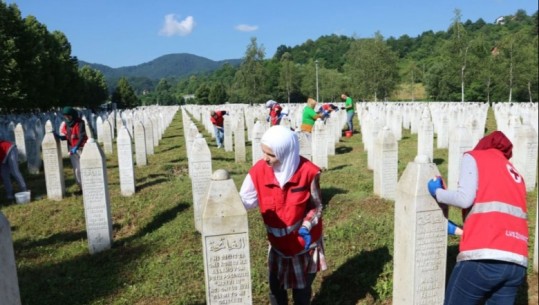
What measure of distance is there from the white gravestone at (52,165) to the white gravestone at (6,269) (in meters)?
7.03

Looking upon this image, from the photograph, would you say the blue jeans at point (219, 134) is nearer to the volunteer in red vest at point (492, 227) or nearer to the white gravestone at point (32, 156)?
the white gravestone at point (32, 156)

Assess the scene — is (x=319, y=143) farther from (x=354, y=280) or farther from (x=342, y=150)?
(x=354, y=280)

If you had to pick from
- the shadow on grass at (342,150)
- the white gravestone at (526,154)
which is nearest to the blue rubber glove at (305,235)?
the white gravestone at (526,154)

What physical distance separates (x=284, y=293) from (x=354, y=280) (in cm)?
164

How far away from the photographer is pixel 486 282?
2.89 metres

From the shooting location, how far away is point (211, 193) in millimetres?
3166

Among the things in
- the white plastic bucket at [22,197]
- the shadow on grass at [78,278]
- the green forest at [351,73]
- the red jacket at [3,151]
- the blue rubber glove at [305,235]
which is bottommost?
the shadow on grass at [78,278]

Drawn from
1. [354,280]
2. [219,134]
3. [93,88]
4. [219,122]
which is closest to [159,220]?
[354,280]

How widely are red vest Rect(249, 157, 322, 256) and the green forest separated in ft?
5.40

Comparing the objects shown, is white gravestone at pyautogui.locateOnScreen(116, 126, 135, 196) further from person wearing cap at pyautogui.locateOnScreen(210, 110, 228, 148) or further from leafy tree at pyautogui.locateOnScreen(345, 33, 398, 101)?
leafy tree at pyautogui.locateOnScreen(345, 33, 398, 101)

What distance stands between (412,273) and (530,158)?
6.16 meters

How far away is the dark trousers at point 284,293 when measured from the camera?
353 centimetres

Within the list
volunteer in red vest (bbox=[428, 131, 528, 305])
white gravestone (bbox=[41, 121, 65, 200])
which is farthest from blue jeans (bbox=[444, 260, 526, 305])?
white gravestone (bbox=[41, 121, 65, 200])

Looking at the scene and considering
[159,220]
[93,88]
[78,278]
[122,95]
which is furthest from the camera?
[122,95]
